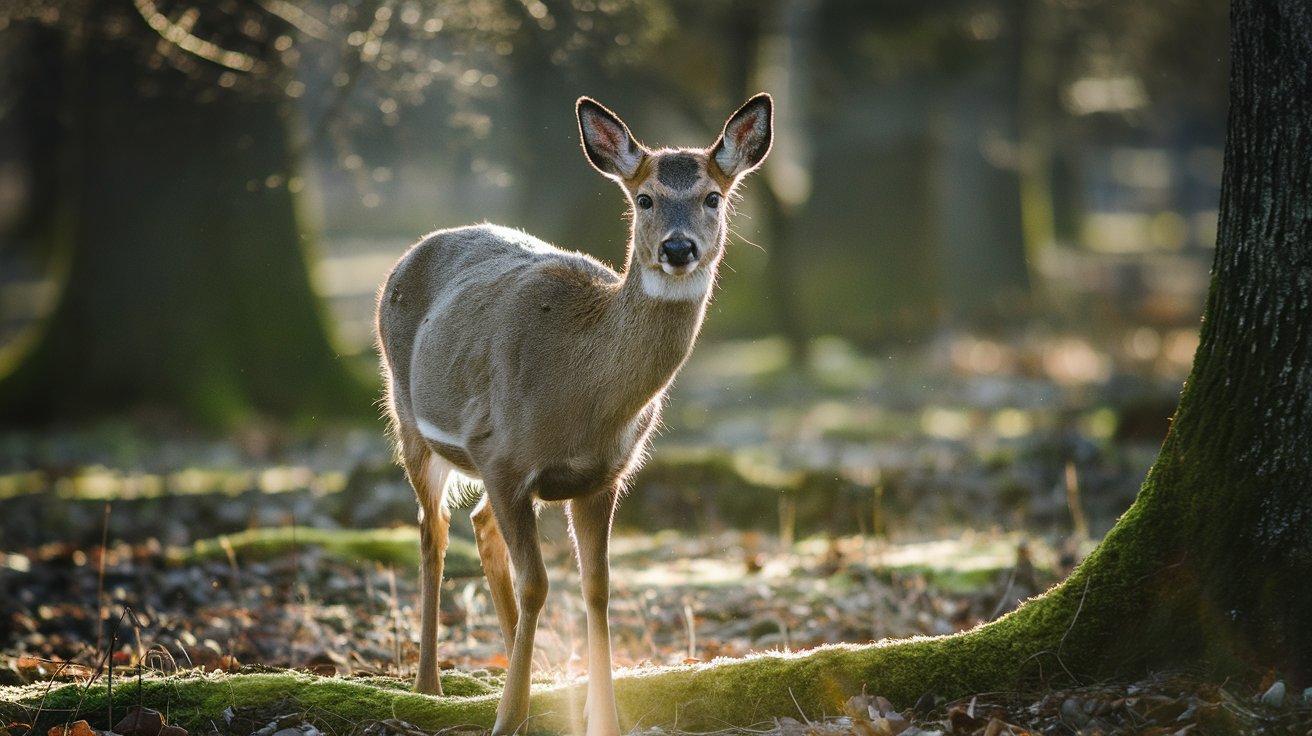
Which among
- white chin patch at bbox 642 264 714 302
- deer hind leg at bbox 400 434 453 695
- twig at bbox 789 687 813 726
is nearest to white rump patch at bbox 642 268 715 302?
white chin patch at bbox 642 264 714 302

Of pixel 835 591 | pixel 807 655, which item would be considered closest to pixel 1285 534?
pixel 807 655

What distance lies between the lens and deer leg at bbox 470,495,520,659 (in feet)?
19.1

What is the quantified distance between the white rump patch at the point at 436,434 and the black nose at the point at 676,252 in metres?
1.21

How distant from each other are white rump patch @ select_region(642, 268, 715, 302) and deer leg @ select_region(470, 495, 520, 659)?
1.32 metres

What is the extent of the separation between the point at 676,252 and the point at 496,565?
1.71 metres

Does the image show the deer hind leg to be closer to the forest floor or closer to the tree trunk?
the forest floor

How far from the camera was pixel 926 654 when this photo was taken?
4934 millimetres

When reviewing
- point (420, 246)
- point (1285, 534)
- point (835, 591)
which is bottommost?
point (835, 591)

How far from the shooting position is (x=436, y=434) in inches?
229

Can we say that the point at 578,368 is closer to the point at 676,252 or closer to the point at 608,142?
the point at 676,252

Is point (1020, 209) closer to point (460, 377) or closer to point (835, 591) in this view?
point (835, 591)

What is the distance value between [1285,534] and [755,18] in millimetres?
15201

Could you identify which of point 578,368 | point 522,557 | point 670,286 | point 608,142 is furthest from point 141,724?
point 608,142

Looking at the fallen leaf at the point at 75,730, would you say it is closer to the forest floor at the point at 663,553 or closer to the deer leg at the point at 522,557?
the forest floor at the point at 663,553
